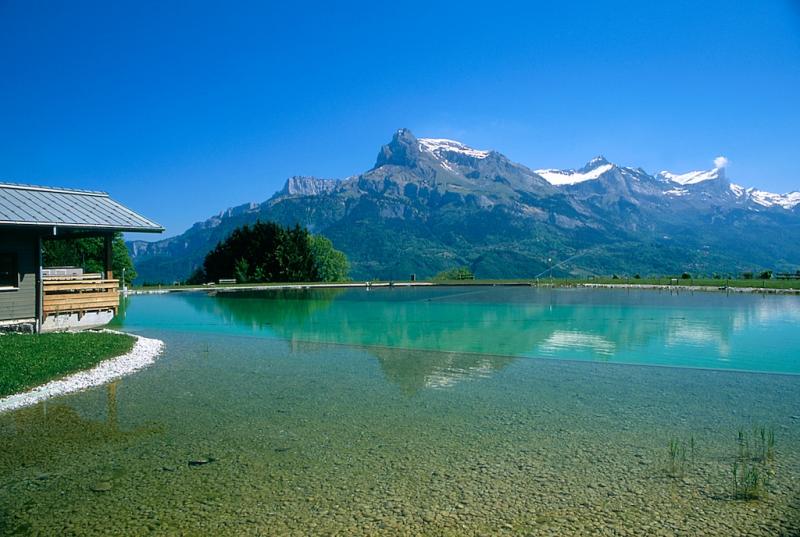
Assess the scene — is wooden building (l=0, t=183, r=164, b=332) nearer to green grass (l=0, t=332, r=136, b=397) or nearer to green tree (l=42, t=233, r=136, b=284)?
green grass (l=0, t=332, r=136, b=397)

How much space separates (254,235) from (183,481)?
197ft

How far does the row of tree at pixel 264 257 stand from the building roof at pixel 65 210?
131 ft

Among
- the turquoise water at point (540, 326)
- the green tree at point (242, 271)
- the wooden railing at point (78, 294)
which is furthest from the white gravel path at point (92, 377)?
the green tree at point (242, 271)

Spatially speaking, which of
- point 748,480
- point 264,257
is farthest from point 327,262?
point 748,480

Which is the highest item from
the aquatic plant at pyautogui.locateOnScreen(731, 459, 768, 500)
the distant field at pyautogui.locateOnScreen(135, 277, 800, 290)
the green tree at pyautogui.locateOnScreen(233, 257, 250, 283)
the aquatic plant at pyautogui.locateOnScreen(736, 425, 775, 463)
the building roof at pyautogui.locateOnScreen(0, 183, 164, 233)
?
the building roof at pyautogui.locateOnScreen(0, 183, 164, 233)

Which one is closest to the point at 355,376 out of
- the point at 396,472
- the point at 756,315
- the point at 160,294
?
the point at 396,472

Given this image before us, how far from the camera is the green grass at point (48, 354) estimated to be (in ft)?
35.4

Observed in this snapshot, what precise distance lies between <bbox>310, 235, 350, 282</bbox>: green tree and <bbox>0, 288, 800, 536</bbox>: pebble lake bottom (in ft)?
177

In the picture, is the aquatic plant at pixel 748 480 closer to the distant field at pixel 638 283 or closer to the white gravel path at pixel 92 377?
the white gravel path at pixel 92 377

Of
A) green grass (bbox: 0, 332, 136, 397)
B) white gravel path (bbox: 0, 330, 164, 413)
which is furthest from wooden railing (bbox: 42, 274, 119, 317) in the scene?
white gravel path (bbox: 0, 330, 164, 413)

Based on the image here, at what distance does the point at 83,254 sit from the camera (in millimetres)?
55969

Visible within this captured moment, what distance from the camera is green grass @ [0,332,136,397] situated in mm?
10797

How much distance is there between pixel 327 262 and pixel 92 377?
61.5 metres

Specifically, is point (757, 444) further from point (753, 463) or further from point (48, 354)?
point (48, 354)
